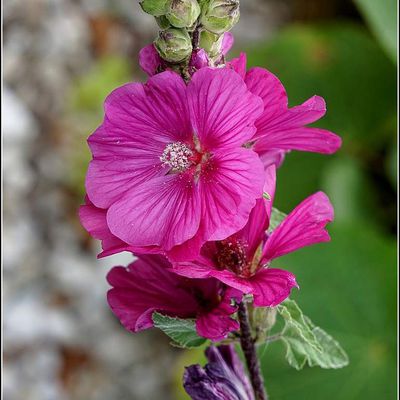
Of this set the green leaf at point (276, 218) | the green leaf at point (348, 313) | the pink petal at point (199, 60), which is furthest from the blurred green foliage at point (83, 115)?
the pink petal at point (199, 60)

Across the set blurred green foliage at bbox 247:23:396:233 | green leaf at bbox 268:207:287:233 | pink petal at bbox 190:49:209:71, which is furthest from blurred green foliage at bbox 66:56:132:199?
pink petal at bbox 190:49:209:71

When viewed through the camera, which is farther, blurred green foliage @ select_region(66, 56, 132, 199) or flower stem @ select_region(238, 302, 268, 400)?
blurred green foliage @ select_region(66, 56, 132, 199)

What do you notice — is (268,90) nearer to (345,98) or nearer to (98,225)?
(98,225)

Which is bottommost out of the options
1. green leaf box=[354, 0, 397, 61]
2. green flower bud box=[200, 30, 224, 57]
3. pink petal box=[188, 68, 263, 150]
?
pink petal box=[188, 68, 263, 150]

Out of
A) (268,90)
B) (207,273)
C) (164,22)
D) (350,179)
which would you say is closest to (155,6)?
(164,22)

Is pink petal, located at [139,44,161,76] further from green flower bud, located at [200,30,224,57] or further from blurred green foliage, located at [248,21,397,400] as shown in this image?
blurred green foliage, located at [248,21,397,400]

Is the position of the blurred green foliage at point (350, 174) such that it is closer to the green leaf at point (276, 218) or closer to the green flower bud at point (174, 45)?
the green leaf at point (276, 218)

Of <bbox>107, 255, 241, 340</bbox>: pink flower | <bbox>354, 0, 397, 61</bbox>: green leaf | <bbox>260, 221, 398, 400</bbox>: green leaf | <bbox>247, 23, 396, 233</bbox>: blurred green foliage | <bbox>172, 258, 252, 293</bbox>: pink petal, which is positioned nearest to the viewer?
<bbox>172, 258, 252, 293</bbox>: pink petal

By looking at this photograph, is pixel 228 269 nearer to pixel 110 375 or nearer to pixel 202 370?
pixel 202 370
